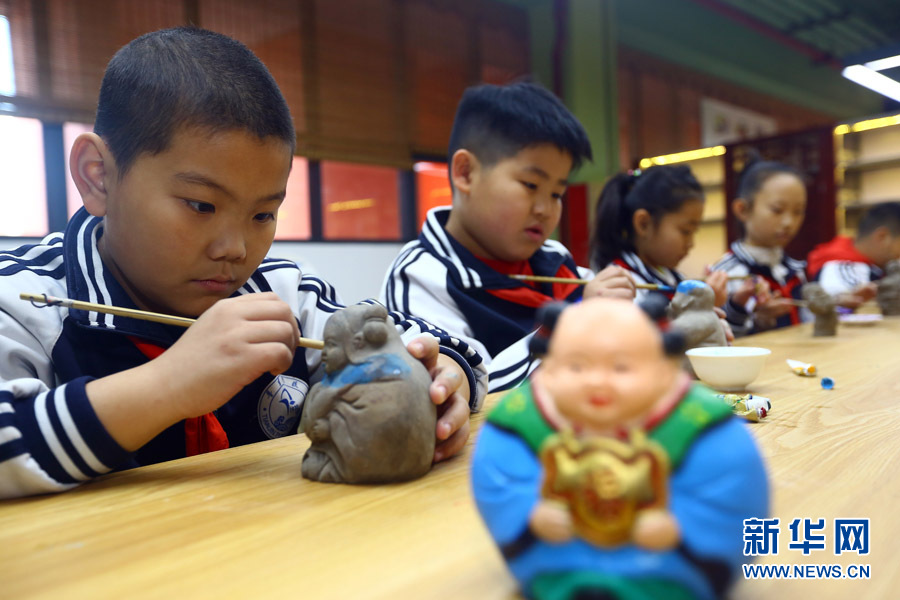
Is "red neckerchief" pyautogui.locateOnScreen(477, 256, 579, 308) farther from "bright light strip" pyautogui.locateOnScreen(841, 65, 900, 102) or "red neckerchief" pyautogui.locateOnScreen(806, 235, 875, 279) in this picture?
"bright light strip" pyautogui.locateOnScreen(841, 65, 900, 102)

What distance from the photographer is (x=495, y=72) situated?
197 inches

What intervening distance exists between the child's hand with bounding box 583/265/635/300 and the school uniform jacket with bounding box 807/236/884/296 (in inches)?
86.0

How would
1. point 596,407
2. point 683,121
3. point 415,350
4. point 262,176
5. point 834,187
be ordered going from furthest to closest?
point 683,121
point 834,187
point 262,176
point 415,350
point 596,407

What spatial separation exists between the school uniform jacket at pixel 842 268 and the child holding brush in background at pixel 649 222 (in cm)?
132

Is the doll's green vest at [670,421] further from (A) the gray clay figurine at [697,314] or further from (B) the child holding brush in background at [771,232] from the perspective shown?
(B) the child holding brush in background at [771,232]

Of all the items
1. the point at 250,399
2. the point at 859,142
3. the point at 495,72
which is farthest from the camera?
the point at 859,142

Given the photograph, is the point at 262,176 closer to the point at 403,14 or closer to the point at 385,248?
the point at 385,248

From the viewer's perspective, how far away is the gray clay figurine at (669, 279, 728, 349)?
1151 millimetres

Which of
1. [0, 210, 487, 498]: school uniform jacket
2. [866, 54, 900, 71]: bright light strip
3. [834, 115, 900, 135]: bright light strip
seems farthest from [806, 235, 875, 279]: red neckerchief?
[866, 54, 900, 71]: bright light strip

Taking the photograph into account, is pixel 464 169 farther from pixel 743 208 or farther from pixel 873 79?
pixel 873 79

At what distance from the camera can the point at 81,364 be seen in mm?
879

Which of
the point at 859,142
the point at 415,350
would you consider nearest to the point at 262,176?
the point at 415,350

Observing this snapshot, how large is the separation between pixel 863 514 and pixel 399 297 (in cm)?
108

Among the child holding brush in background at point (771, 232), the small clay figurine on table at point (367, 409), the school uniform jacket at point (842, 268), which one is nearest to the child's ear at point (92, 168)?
the small clay figurine on table at point (367, 409)
